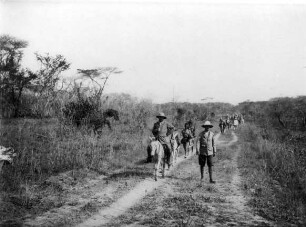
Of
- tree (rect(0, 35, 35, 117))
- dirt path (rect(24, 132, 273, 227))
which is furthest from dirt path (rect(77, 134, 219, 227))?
tree (rect(0, 35, 35, 117))

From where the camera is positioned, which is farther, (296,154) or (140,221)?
(296,154)

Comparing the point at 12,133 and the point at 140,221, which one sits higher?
the point at 12,133

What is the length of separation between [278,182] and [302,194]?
1735 mm

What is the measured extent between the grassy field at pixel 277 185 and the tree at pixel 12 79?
13.6 metres

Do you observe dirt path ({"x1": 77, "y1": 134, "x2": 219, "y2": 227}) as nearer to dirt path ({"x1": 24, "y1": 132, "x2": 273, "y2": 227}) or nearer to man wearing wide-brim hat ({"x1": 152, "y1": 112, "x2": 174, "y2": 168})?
dirt path ({"x1": 24, "y1": 132, "x2": 273, "y2": 227})

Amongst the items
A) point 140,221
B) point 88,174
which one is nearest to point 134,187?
point 88,174

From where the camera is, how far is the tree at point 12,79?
1911 centimetres

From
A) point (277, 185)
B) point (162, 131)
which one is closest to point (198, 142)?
point (162, 131)

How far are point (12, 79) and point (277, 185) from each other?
1793cm

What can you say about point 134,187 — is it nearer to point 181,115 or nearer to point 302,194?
point 302,194

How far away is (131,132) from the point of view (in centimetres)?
2328

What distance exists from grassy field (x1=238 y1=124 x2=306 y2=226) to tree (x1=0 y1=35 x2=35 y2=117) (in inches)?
534

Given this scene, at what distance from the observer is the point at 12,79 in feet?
71.8

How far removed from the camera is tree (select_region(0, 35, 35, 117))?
62.7ft
